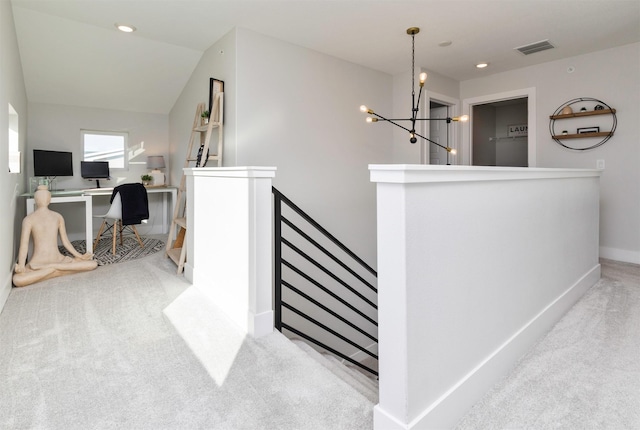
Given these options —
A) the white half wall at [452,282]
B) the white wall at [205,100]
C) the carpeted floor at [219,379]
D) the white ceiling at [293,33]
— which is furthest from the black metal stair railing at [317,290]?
the white half wall at [452,282]

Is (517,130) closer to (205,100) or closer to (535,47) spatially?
(535,47)

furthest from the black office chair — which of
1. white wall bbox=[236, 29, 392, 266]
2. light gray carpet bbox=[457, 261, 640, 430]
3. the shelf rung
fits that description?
light gray carpet bbox=[457, 261, 640, 430]

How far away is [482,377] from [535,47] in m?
3.80

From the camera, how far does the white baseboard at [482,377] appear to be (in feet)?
4.22

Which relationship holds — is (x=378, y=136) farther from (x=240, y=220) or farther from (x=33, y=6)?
(x=33, y=6)

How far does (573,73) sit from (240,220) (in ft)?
14.2

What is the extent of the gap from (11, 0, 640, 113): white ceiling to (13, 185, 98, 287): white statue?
1.60m

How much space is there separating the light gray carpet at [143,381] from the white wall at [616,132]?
13.5 feet

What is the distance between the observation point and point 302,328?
13.5ft

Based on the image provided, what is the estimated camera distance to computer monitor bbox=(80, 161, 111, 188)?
4918 millimetres

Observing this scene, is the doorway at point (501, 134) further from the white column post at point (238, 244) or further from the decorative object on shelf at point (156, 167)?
the white column post at point (238, 244)

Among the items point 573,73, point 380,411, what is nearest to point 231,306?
point 380,411

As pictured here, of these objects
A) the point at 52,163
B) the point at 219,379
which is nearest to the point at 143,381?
the point at 219,379

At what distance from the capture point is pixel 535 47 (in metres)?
3.96
